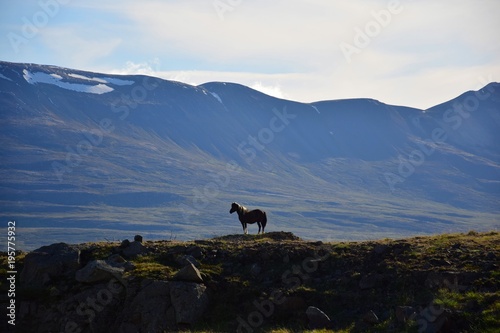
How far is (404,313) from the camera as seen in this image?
54.0 ft

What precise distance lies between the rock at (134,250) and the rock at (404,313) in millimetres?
9523

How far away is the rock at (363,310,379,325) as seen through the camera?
16891 millimetres

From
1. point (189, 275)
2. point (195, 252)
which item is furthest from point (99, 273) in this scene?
point (195, 252)

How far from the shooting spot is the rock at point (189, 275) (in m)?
19.8

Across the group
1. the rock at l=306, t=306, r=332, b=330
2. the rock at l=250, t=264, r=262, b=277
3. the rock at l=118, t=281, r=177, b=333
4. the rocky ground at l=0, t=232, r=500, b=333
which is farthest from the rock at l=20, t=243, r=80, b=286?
the rock at l=306, t=306, r=332, b=330

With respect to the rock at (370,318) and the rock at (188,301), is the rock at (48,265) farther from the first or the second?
the rock at (370,318)

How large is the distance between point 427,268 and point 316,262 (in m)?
3.58

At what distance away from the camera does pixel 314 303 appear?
18734 millimetres

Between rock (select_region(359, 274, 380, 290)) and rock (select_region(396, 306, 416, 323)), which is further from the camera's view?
rock (select_region(359, 274, 380, 290))

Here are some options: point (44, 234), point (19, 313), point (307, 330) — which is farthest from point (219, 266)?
point (44, 234)

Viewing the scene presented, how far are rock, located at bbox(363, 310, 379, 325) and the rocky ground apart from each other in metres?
0.03

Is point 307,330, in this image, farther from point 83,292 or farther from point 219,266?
point 83,292

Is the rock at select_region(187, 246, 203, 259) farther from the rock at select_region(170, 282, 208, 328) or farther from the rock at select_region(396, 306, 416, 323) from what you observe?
the rock at select_region(396, 306, 416, 323)

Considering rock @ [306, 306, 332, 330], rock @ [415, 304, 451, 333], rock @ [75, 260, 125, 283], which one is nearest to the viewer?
A: rock @ [415, 304, 451, 333]
